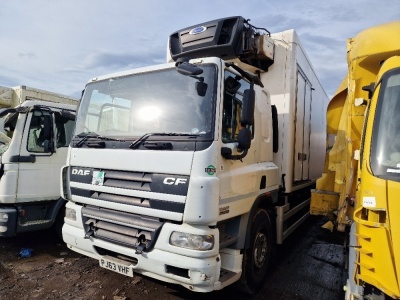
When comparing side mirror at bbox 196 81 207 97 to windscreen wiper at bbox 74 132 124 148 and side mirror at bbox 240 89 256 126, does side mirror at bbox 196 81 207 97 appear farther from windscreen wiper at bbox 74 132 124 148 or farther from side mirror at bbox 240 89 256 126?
windscreen wiper at bbox 74 132 124 148

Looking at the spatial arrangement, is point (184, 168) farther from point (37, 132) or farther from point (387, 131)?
point (37, 132)

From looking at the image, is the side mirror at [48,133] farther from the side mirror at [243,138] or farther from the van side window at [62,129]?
the side mirror at [243,138]

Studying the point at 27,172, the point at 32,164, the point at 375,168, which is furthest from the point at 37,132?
the point at 375,168

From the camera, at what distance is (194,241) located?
106 inches

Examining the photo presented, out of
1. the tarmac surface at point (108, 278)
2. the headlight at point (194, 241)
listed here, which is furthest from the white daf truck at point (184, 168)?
the tarmac surface at point (108, 278)

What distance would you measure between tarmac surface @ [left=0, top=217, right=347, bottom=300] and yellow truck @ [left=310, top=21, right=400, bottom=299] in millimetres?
1041

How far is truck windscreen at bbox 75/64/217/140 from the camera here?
2941 millimetres

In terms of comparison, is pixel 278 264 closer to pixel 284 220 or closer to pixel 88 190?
pixel 284 220

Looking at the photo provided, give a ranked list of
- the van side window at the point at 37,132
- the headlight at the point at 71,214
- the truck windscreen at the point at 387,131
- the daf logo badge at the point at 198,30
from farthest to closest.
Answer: the van side window at the point at 37,132 < the daf logo badge at the point at 198,30 < the headlight at the point at 71,214 < the truck windscreen at the point at 387,131

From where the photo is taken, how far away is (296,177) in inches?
201

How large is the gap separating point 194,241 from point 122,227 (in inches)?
34.2

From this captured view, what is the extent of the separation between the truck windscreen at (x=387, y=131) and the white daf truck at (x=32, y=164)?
462cm

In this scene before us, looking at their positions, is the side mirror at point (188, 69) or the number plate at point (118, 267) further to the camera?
the number plate at point (118, 267)

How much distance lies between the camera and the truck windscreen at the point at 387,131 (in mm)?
2389
